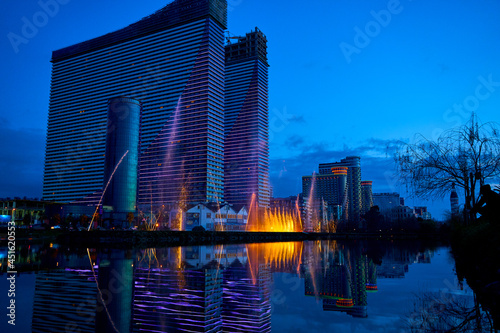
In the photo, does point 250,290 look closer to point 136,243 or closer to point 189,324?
point 189,324

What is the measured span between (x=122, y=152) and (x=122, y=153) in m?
0.37

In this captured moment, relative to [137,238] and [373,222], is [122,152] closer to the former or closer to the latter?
[137,238]

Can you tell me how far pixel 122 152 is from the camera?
136 metres

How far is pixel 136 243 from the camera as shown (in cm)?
5025

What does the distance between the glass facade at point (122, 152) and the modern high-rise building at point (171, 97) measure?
36218mm

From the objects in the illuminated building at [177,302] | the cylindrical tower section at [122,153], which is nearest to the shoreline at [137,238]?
the illuminated building at [177,302]

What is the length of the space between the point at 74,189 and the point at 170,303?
210517mm

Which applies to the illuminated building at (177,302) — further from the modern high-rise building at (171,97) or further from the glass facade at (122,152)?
the modern high-rise building at (171,97)

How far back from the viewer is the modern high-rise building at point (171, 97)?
6890 inches

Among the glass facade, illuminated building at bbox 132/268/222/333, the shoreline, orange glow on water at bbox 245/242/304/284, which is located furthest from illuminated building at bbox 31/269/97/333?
the glass facade

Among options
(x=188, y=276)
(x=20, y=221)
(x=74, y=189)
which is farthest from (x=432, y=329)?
(x=74, y=189)

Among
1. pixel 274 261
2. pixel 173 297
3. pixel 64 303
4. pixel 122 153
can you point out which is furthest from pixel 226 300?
pixel 122 153

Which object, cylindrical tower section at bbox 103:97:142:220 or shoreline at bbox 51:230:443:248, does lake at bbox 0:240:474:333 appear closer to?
shoreline at bbox 51:230:443:248

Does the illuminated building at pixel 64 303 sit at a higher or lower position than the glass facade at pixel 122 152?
lower
